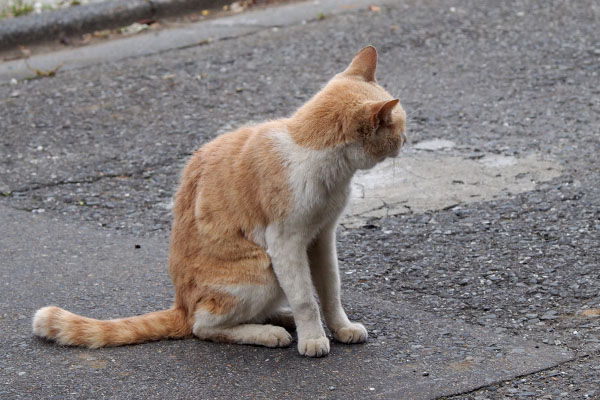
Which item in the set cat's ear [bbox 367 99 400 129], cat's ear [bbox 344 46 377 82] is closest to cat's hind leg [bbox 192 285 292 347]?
cat's ear [bbox 367 99 400 129]

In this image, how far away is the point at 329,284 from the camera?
3574mm

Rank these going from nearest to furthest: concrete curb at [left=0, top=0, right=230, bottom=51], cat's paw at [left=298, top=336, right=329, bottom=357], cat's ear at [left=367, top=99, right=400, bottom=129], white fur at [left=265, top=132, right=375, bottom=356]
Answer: cat's ear at [left=367, top=99, right=400, bottom=129], white fur at [left=265, top=132, right=375, bottom=356], cat's paw at [left=298, top=336, right=329, bottom=357], concrete curb at [left=0, top=0, right=230, bottom=51]

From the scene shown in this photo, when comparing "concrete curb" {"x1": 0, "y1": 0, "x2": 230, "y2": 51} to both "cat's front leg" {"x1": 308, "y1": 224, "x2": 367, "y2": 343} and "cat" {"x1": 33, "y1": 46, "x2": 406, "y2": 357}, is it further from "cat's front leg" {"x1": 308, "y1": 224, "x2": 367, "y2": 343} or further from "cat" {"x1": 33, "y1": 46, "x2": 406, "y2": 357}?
"cat's front leg" {"x1": 308, "y1": 224, "x2": 367, "y2": 343}

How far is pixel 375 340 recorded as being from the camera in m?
3.55

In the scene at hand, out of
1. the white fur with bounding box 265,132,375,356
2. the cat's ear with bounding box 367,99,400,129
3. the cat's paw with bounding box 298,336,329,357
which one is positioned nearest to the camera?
the cat's ear with bounding box 367,99,400,129

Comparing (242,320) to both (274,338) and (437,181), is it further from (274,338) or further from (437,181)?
(437,181)

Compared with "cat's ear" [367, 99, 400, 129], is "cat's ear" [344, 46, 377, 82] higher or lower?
higher

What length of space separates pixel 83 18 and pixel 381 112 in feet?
16.8

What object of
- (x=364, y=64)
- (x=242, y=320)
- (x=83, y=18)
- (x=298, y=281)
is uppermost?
(x=364, y=64)

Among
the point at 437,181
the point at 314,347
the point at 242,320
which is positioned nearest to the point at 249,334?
the point at 242,320

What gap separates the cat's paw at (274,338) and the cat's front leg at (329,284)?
0.72 feet

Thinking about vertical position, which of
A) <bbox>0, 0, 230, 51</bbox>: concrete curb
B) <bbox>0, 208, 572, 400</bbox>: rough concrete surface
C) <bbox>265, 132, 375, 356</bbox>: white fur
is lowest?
<bbox>0, 208, 572, 400</bbox>: rough concrete surface

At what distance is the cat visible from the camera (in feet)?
10.8

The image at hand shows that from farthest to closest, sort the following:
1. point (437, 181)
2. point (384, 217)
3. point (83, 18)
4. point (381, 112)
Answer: point (83, 18) → point (437, 181) → point (384, 217) → point (381, 112)
